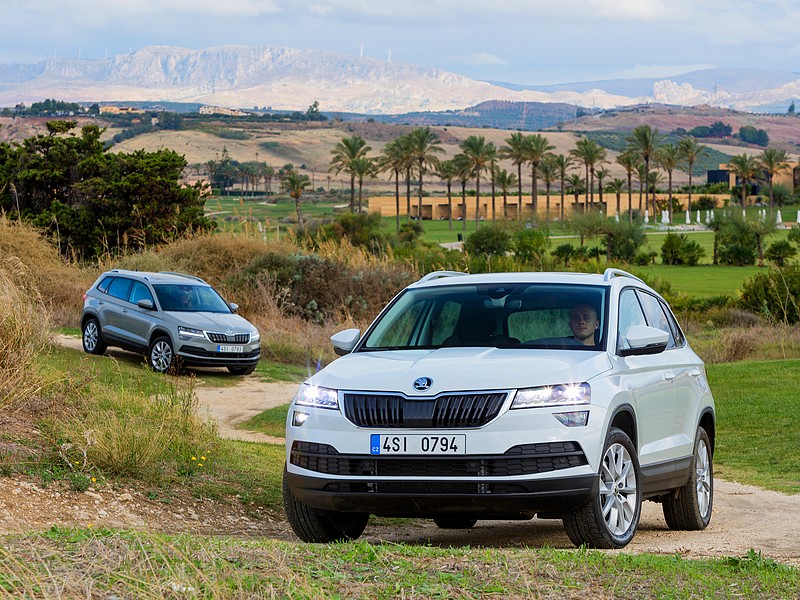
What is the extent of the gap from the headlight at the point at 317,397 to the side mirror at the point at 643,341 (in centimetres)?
200

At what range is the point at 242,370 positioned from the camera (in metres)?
24.9

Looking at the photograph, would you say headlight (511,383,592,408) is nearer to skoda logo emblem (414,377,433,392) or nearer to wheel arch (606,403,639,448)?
wheel arch (606,403,639,448)

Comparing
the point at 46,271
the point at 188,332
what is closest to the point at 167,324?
the point at 188,332

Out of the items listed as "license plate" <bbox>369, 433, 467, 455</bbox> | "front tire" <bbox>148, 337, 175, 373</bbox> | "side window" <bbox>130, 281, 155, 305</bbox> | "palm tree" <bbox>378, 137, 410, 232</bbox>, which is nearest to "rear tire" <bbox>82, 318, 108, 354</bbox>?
"side window" <bbox>130, 281, 155, 305</bbox>

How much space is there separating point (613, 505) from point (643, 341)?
114 centimetres

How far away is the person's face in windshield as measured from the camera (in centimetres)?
799

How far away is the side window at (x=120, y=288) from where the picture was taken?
24.6 m

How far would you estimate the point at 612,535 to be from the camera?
7.30 m

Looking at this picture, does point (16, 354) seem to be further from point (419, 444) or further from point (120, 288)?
point (120, 288)

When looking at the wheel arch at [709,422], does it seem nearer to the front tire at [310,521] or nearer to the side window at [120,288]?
the front tire at [310,521]

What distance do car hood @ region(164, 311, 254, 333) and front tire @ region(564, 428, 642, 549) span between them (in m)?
16.9

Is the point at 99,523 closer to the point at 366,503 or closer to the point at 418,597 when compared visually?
the point at 366,503

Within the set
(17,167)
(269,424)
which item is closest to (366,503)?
(269,424)

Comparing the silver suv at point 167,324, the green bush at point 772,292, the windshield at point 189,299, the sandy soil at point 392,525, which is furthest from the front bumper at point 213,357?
the green bush at point 772,292
